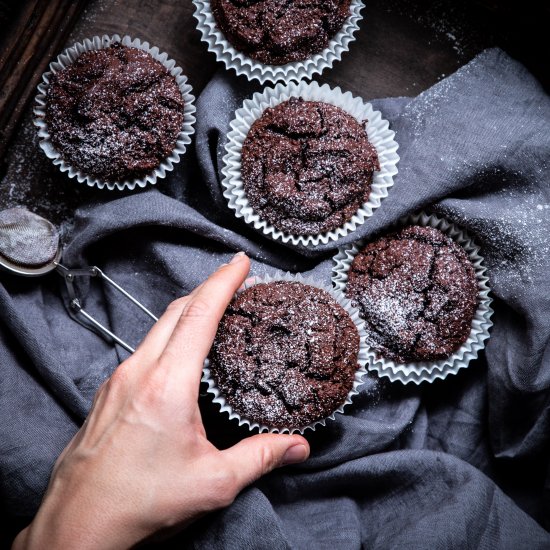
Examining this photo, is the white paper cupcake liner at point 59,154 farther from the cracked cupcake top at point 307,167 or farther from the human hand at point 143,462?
the human hand at point 143,462

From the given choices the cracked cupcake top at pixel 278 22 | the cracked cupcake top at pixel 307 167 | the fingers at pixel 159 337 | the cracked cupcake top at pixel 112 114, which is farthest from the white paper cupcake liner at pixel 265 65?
the fingers at pixel 159 337

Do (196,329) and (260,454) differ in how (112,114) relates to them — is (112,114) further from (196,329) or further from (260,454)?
(260,454)

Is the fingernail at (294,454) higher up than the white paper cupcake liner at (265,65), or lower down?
lower down

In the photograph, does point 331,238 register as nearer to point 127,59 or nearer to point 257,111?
point 257,111

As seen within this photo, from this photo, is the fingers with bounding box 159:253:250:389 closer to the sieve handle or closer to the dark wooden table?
the sieve handle

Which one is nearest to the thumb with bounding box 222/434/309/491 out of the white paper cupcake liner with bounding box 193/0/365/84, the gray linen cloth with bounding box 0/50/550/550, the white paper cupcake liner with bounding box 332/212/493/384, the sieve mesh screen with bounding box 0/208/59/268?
the gray linen cloth with bounding box 0/50/550/550

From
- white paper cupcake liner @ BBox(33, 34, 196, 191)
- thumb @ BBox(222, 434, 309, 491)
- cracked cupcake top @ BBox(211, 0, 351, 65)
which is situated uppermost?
cracked cupcake top @ BBox(211, 0, 351, 65)

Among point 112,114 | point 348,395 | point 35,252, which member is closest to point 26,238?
point 35,252
